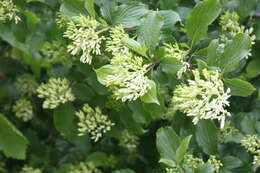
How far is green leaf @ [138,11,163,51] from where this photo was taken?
133cm

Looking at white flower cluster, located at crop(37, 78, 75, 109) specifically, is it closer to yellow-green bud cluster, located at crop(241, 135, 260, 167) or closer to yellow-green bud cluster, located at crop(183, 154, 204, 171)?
yellow-green bud cluster, located at crop(183, 154, 204, 171)

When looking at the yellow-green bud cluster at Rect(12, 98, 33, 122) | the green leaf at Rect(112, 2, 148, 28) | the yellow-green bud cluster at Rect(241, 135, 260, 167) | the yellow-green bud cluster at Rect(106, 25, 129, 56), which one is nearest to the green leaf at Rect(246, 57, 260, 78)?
the yellow-green bud cluster at Rect(241, 135, 260, 167)

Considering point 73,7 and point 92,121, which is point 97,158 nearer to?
point 92,121

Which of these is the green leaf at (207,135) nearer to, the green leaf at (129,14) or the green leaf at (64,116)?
the green leaf at (129,14)

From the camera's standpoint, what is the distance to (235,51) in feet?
4.40

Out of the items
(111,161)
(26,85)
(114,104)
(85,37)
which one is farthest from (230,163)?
(26,85)

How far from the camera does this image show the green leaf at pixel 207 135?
59.3 inches

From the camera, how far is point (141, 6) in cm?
145

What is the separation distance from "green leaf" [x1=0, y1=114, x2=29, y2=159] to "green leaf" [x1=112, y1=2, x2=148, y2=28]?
117 centimetres

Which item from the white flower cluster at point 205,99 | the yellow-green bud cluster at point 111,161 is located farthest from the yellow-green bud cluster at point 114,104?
the yellow-green bud cluster at point 111,161

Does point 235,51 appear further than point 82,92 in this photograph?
No

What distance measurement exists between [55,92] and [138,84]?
707 millimetres

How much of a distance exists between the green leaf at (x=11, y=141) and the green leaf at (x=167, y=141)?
3.59ft

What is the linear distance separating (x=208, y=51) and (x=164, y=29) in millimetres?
181
